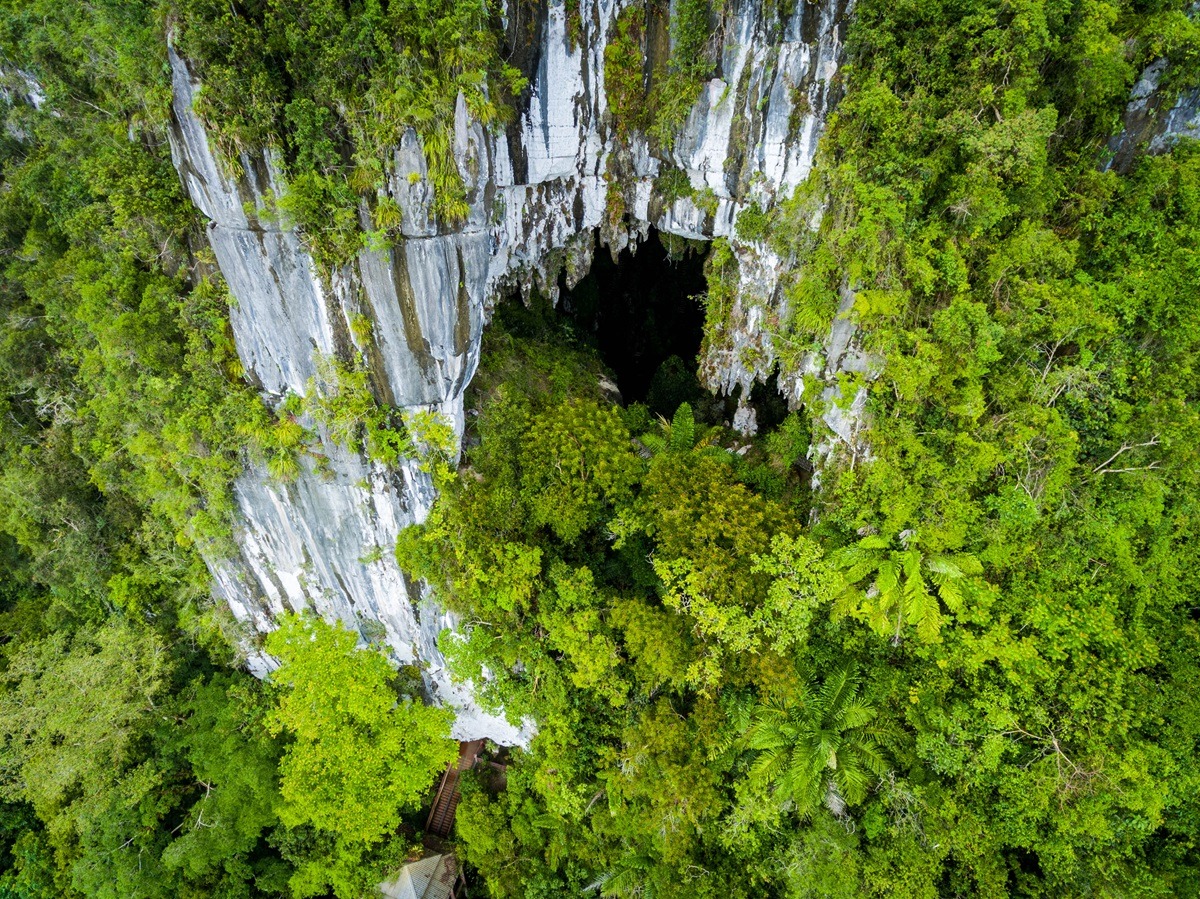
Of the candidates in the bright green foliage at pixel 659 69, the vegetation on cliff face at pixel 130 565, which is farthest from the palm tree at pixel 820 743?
the bright green foliage at pixel 659 69

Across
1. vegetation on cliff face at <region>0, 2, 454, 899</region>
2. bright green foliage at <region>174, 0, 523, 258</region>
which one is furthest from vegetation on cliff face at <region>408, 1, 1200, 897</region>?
vegetation on cliff face at <region>0, 2, 454, 899</region>

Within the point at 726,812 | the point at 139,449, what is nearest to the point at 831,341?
the point at 726,812

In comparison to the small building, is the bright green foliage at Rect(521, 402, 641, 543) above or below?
above

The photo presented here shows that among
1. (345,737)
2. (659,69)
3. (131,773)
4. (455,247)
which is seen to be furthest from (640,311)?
(131,773)

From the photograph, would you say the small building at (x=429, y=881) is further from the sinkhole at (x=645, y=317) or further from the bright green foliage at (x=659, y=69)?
the bright green foliage at (x=659, y=69)

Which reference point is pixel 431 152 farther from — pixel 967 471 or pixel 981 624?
pixel 981 624

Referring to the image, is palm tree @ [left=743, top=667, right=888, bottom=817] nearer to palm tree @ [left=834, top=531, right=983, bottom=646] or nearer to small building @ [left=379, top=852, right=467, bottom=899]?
palm tree @ [left=834, top=531, right=983, bottom=646]

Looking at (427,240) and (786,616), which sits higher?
(427,240)
